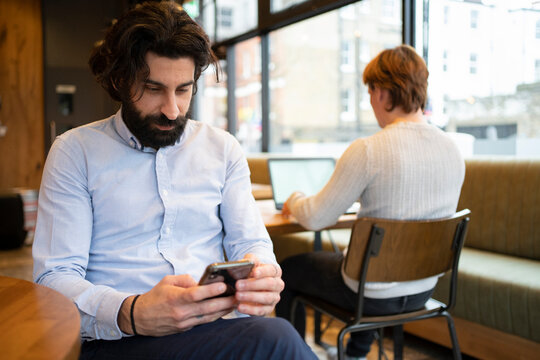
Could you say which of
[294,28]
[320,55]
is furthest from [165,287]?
[294,28]

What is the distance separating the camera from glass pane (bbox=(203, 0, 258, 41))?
5.81 meters

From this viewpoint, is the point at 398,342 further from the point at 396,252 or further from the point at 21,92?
the point at 21,92

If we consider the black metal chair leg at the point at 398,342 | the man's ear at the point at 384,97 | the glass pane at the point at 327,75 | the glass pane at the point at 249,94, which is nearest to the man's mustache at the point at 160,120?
the man's ear at the point at 384,97

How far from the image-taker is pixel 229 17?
6320 millimetres

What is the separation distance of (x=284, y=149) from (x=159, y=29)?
14.0 feet

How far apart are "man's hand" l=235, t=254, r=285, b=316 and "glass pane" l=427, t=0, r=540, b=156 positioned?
2533mm

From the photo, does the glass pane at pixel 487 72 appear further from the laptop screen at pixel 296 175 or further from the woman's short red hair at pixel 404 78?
the woman's short red hair at pixel 404 78

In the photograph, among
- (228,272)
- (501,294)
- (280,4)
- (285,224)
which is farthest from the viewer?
(280,4)

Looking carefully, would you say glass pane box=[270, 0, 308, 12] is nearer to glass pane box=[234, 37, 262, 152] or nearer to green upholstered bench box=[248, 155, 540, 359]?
glass pane box=[234, 37, 262, 152]

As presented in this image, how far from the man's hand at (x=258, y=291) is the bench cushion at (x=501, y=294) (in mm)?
1507

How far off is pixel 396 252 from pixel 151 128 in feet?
2.84

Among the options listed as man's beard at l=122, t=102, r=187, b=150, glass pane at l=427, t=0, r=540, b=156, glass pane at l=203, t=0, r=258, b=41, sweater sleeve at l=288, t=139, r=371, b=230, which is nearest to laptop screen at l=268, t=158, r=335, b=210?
sweater sleeve at l=288, t=139, r=371, b=230

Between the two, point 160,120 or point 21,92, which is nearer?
point 160,120

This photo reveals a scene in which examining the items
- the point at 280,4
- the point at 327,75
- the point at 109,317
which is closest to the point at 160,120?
the point at 109,317
